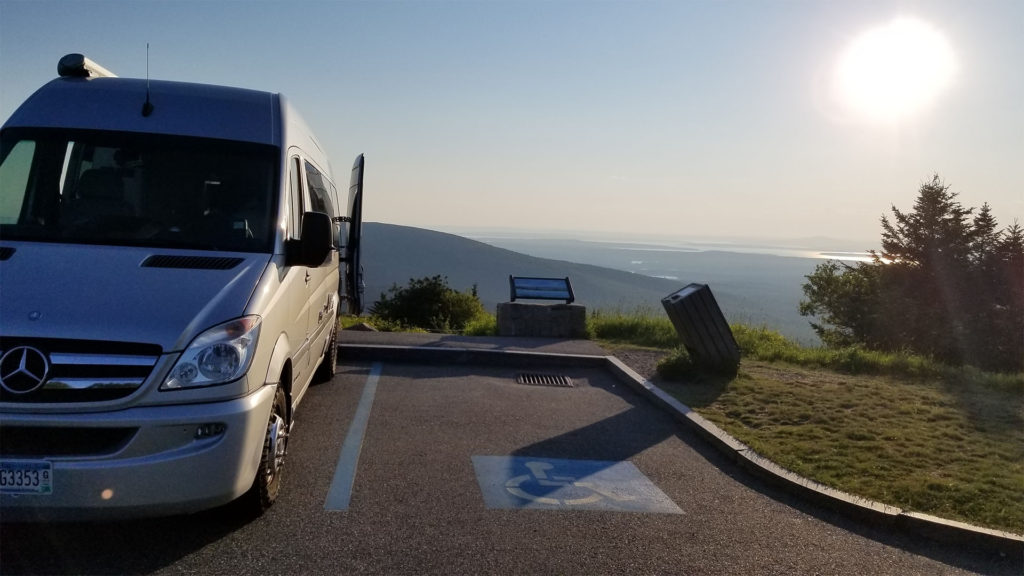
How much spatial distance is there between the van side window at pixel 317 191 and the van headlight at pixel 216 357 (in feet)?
9.08

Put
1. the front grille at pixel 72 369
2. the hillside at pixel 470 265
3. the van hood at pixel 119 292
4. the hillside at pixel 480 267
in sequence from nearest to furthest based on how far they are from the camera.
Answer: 1. the front grille at pixel 72 369
2. the van hood at pixel 119 292
3. the hillside at pixel 480 267
4. the hillside at pixel 470 265

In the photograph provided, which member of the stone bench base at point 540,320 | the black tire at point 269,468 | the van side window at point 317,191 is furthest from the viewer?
the stone bench base at point 540,320

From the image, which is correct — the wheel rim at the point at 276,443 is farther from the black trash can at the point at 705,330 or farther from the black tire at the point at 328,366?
the black trash can at the point at 705,330

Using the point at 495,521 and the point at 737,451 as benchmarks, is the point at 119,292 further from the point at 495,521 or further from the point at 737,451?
the point at 737,451

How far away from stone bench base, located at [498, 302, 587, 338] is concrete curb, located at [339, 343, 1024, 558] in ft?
8.02

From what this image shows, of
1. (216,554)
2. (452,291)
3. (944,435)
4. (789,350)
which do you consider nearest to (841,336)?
(452,291)

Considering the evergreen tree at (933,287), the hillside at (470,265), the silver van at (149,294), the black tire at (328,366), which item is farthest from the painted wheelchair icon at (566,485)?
the hillside at (470,265)

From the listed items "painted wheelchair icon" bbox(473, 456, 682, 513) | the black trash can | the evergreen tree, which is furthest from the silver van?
the evergreen tree

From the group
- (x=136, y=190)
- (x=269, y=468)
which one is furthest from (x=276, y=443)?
(x=136, y=190)

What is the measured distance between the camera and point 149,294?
4750mm

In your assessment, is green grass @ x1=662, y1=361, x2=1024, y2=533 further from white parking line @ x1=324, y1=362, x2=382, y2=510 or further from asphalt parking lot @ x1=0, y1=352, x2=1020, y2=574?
white parking line @ x1=324, y1=362, x2=382, y2=510

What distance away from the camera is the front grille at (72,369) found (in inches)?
169

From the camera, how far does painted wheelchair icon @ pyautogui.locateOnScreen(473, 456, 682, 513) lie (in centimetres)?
590

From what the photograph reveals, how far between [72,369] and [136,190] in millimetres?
1811
